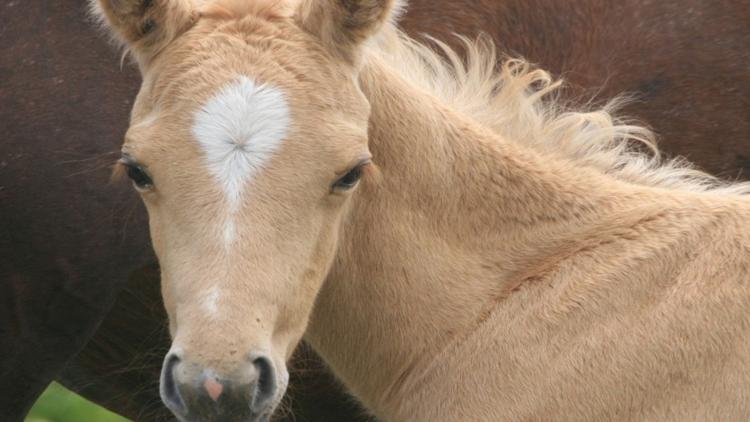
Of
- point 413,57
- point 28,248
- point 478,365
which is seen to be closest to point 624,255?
point 478,365

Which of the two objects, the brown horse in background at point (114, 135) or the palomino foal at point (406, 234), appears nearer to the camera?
the palomino foal at point (406, 234)

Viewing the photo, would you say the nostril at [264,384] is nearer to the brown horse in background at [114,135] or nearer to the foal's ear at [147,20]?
the foal's ear at [147,20]

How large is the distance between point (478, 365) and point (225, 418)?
97 cm

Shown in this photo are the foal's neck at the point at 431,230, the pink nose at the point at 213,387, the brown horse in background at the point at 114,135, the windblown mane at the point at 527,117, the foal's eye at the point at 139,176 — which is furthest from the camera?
the brown horse in background at the point at 114,135

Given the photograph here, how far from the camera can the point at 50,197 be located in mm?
5426

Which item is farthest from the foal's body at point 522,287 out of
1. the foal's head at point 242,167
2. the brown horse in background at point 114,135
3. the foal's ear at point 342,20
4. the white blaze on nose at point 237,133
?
the brown horse in background at point 114,135

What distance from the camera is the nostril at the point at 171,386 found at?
3.75 meters

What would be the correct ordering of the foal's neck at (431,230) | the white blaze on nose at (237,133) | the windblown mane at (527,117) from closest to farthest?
the white blaze on nose at (237,133) → the foal's neck at (431,230) → the windblown mane at (527,117)

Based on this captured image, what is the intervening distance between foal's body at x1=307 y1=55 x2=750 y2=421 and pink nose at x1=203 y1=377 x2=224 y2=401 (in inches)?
35.5

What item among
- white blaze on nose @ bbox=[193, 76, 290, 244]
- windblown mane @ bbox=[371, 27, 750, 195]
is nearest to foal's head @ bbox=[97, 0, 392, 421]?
Answer: white blaze on nose @ bbox=[193, 76, 290, 244]

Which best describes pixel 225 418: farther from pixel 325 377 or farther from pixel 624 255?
pixel 325 377

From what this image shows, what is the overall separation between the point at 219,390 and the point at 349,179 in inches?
29.4

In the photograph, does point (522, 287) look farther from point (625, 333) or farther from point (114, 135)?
point (114, 135)

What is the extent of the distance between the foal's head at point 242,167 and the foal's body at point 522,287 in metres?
0.34
